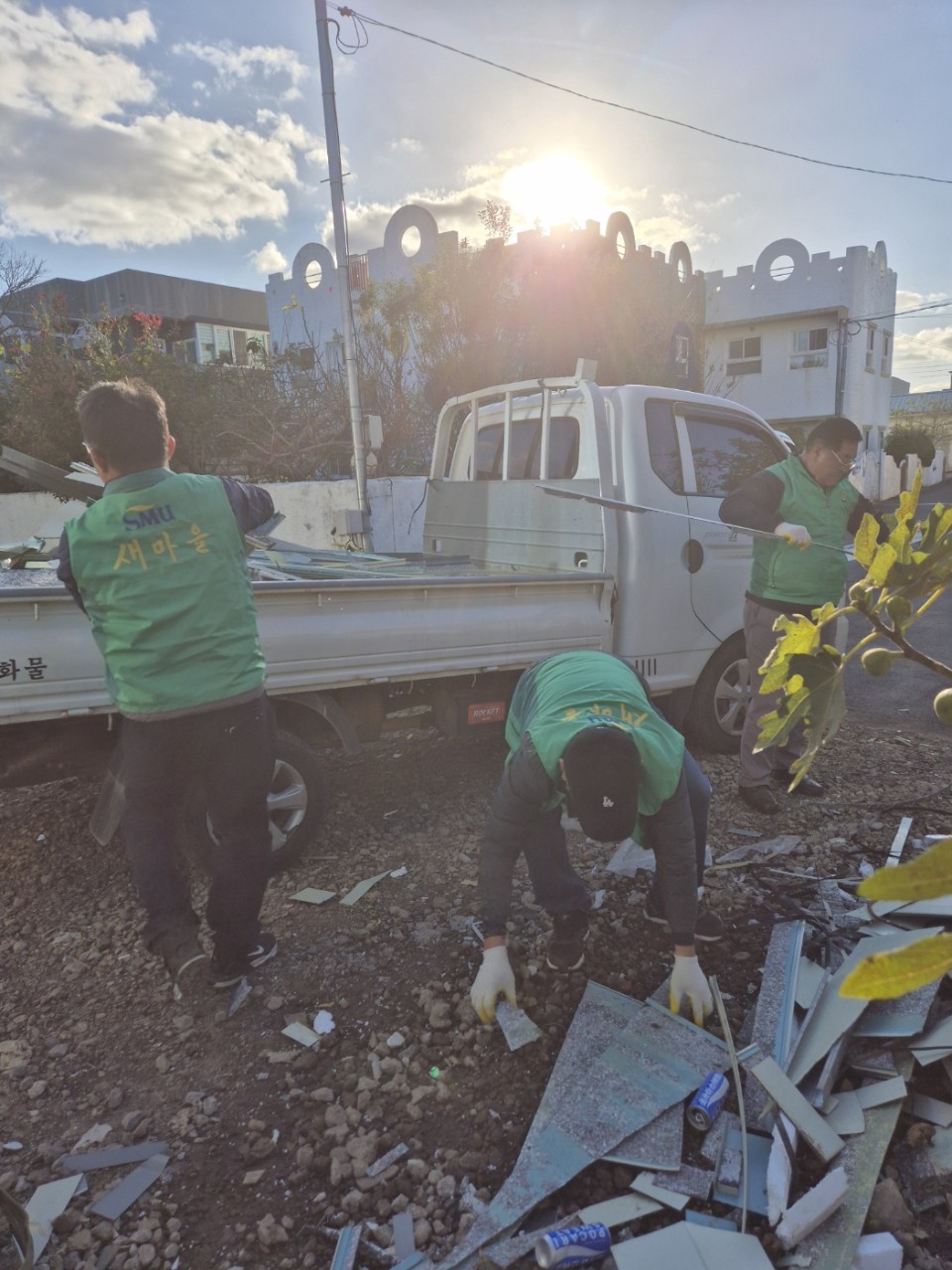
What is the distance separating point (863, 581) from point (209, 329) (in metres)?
29.4

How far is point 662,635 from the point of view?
4.40 metres

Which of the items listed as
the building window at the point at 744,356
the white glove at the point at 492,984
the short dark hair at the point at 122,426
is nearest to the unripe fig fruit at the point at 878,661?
the white glove at the point at 492,984

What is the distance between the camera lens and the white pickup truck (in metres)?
2.95

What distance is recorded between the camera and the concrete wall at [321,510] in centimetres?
1149

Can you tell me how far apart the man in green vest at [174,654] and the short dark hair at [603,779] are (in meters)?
1.09

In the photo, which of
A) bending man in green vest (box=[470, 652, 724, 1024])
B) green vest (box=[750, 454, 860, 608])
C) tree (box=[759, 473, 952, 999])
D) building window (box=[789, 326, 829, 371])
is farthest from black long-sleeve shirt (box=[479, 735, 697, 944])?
building window (box=[789, 326, 829, 371])

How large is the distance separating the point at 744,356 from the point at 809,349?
1856 mm

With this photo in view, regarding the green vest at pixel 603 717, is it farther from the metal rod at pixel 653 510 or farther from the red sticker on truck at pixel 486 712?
the metal rod at pixel 653 510

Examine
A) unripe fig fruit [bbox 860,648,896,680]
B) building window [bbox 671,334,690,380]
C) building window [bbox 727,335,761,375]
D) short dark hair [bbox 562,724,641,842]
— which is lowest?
short dark hair [bbox 562,724,641,842]

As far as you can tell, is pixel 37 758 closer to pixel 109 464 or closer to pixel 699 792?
pixel 109 464

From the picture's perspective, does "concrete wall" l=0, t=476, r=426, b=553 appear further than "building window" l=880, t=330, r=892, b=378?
No

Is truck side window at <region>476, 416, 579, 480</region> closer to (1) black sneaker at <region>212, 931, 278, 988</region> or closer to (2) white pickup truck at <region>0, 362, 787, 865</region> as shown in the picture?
(2) white pickup truck at <region>0, 362, 787, 865</region>

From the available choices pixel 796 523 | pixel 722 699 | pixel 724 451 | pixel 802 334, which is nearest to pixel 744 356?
pixel 802 334

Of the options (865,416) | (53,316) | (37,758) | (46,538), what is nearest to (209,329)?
(53,316)
